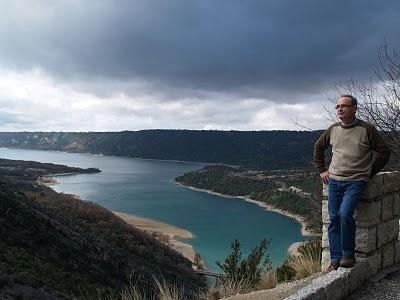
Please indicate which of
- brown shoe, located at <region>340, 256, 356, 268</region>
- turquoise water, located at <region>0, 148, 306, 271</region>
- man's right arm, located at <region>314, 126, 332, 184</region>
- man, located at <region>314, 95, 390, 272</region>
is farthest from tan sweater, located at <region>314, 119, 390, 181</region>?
turquoise water, located at <region>0, 148, 306, 271</region>

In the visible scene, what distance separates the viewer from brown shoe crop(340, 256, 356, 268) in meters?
4.60

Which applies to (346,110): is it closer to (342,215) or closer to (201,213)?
(342,215)

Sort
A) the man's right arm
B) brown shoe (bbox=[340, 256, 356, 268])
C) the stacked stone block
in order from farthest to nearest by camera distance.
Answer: the man's right arm, the stacked stone block, brown shoe (bbox=[340, 256, 356, 268])

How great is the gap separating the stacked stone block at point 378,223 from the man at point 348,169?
20cm

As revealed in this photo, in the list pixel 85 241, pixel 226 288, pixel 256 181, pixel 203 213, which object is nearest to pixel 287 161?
pixel 256 181

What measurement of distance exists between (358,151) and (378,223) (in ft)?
3.09

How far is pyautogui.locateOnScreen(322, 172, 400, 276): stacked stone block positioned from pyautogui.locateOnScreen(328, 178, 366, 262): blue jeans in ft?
0.60

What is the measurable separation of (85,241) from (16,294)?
14.3 metres

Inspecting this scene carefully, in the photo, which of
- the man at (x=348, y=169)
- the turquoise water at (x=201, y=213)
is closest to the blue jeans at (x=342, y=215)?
the man at (x=348, y=169)

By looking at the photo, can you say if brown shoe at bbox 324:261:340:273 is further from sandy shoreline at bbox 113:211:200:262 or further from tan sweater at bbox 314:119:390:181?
sandy shoreline at bbox 113:211:200:262

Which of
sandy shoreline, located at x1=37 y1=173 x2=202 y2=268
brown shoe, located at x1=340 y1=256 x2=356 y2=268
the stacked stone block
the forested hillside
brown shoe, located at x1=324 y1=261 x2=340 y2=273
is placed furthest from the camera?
sandy shoreline, located at x1=37 y1=173 x2=202 y2=268

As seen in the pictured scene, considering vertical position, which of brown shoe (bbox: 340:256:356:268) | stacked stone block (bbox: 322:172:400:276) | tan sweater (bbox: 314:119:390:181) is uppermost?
tan sweater (bbox: 314:119:390:181)

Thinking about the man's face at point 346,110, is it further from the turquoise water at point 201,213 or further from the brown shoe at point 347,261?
the turquoise water at point 201,213

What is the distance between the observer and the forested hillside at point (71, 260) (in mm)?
16453
